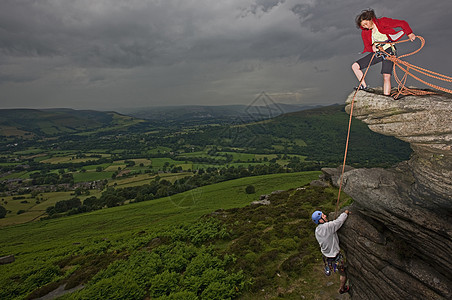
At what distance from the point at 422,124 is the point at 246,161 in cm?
11537

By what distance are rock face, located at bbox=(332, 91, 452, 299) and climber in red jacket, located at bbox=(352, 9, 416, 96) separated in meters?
1.32

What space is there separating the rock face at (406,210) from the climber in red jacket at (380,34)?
1.32 meters

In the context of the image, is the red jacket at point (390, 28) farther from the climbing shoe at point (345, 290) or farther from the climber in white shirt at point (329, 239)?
the climbing shoe at point (345, 290)

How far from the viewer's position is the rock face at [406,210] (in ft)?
25.5

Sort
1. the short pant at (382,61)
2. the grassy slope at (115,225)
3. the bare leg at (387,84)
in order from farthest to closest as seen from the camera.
→ 1. the grassy slope at (115,225)
2. the bare leg at (387,84)
3. the short pant at (382,61)

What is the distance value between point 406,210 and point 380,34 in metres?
7.61

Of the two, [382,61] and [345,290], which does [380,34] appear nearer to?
[382,61]

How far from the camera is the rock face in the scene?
25.5 ft

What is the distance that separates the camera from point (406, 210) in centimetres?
845

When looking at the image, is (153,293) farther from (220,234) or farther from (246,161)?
(246,161)

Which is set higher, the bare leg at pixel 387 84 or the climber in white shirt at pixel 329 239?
the bare leg at pixel 387 84

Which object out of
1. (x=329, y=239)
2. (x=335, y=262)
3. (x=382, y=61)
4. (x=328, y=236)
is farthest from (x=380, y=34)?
(x=335, y=262)

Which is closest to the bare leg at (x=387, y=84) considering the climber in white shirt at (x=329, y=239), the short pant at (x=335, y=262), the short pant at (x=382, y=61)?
the short pant at (x=382, y=61)

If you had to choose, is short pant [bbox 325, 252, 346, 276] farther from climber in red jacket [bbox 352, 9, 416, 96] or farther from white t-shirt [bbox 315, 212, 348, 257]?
climber in red jacket [bbox 352, 9, 416, 96]
